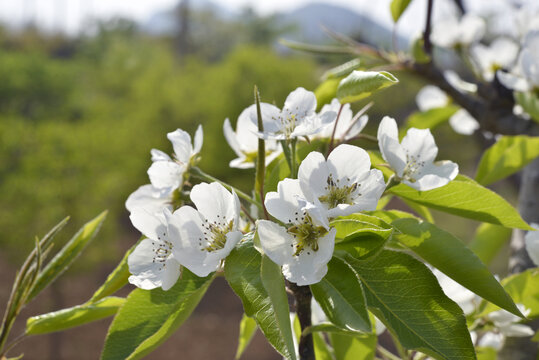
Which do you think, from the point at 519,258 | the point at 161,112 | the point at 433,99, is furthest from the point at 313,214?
the point at 161,112

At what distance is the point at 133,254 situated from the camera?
56 centimetres

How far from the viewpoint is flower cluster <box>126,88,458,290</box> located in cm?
46

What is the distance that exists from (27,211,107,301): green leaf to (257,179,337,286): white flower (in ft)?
0.81

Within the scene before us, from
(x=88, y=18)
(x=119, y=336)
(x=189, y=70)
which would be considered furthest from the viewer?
(x=88, y=18)

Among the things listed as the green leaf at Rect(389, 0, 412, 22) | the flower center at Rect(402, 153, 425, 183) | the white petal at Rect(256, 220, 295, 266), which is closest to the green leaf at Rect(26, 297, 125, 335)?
the white petal at Rect(256, 220, 295, 266)

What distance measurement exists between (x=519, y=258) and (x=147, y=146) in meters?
5.95

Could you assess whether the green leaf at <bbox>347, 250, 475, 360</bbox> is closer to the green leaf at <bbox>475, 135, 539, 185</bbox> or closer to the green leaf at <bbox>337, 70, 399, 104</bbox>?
the green leaf at <bbox>337, 70, 399, 104</bbox>

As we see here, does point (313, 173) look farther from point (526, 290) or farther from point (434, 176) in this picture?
point (526, 290)

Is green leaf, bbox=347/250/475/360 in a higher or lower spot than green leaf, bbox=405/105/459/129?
higher

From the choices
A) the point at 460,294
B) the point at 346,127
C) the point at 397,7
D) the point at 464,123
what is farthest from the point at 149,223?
the point at 464,123

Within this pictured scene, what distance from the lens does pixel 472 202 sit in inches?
21.5

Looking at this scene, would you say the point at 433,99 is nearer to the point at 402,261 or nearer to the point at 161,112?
the point at 402,261

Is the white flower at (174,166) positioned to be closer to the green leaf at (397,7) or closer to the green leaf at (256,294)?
the green leaf at (256,294)

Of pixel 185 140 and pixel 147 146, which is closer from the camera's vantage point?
pixel 185 140
